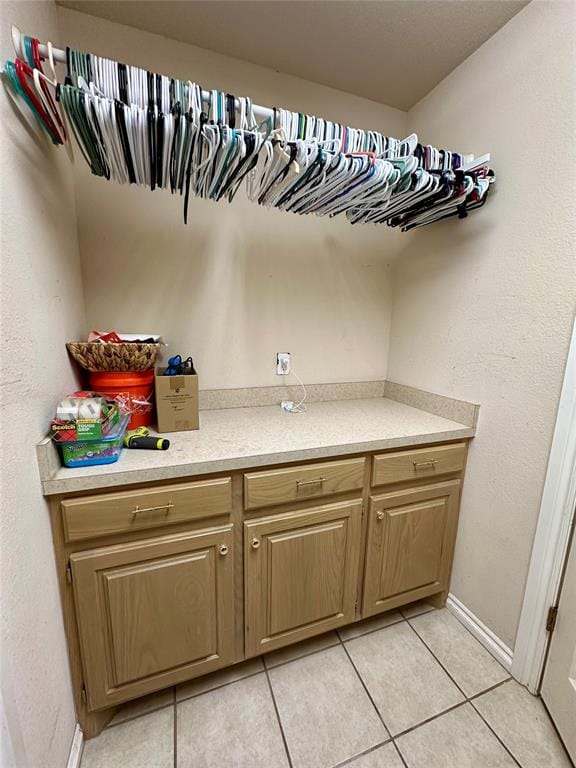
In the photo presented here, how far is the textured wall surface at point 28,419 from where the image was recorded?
0.69m

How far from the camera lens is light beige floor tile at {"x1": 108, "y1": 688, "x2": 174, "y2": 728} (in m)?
1.13

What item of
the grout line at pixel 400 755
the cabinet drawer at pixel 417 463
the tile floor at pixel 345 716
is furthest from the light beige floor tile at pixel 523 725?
the cabinet drawer at pixel 417 463

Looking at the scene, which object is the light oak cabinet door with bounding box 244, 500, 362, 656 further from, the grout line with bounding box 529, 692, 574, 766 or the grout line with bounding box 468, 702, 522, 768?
the grout line with bounding box 529, 692, 574, 766

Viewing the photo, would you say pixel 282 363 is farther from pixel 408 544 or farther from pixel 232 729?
pixel 232 729

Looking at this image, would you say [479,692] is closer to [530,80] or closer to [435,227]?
[435,227]

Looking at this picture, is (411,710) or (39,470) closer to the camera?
(39,470)

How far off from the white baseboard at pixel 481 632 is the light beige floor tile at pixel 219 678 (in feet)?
3.06

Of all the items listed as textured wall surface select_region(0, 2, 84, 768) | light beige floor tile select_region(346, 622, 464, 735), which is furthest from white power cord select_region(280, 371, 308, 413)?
light beige floor tile select_region(346, 622, 464, 735)

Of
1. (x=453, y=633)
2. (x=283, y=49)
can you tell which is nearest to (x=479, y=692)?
(x=453, y=633)

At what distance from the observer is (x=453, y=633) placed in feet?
4.80

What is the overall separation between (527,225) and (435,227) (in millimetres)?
478

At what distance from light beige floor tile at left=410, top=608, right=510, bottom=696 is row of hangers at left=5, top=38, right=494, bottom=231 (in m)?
1.85

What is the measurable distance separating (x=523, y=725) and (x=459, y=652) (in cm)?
27

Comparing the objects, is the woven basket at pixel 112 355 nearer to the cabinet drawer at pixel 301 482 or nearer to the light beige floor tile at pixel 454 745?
the cabinet drawer at pixel 301 482
